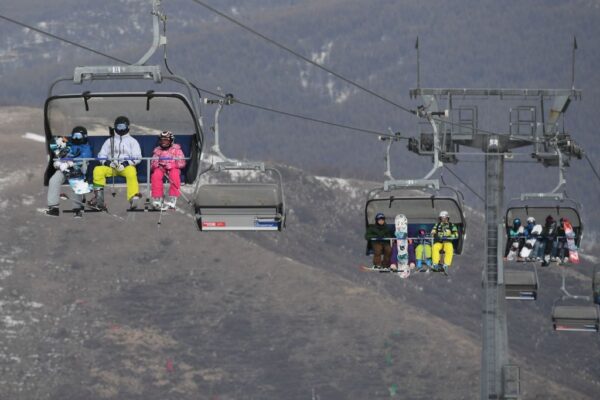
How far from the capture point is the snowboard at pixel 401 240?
39125 millimetres

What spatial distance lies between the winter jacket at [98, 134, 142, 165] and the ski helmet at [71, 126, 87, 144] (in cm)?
54

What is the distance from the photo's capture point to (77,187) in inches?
1331

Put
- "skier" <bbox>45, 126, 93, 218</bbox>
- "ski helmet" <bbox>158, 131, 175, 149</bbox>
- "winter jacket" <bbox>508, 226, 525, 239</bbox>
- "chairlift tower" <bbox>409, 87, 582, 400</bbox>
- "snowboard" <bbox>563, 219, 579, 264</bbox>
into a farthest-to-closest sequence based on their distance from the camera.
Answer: "chairlift tower" <bbox>409, 87, 582, 400</bbox> < "snowboard" <bbox>563, 219, 579, 264</bbox> < "winter jacket" <bbox>508, 226, 525, 239</bbox> < "ski helmet" <bbox>158, 131, 175, 149</bbox> < "skier" <bbox>45, 126, 93, 218</bbox>

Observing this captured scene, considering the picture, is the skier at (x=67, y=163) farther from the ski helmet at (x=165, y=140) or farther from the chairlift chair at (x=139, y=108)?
the ski helmet at (x=165, y=140)

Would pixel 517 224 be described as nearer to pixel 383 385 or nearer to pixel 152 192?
pixel 152 192

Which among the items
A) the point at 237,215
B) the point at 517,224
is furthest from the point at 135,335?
the point at 237,215

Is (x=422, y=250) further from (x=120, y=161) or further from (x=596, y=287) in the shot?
(x=596, y=287)

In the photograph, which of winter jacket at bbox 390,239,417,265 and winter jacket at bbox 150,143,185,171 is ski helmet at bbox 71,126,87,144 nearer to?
winter jacket at bbox 150,143,185,171

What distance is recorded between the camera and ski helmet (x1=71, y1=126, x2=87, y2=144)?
33.9 m

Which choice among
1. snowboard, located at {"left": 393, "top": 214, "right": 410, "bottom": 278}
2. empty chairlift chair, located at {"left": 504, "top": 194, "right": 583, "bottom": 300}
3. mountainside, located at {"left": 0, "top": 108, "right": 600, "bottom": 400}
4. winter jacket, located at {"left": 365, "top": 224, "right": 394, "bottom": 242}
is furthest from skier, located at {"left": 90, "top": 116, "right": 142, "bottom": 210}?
mountainside, located at {"left": 0, "top": 108, "right": 600, "bottom": 400}

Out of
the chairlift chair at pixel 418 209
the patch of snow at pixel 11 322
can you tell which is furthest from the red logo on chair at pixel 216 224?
the patch of snow at pixel 11 322

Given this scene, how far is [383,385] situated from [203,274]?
30035 mm

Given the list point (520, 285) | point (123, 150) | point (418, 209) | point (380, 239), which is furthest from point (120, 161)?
point (520, 285)

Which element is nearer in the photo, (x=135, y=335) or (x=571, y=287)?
(x=135, y=335)
